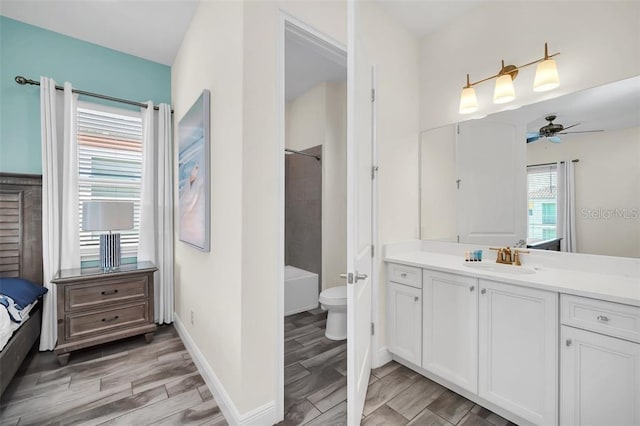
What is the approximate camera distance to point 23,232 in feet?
7.68

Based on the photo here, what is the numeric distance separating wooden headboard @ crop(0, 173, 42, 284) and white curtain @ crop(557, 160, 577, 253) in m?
4.01

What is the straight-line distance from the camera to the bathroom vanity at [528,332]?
1.22 metres

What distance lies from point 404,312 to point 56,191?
306 cm

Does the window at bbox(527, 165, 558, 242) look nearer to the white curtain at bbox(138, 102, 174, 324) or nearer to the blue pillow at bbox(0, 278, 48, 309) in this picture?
the white curtain at bbox(138, 102, 174, 324)

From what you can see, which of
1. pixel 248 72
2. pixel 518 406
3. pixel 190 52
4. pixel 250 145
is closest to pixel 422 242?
pixel 518 406

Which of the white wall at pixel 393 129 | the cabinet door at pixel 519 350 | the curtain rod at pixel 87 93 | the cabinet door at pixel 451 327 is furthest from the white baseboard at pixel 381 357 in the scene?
the curtain rod at pixel 87 93

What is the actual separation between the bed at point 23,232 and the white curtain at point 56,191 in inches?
3.5

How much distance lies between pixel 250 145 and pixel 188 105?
4.64ft

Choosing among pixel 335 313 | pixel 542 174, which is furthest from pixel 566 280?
pixel 335 313

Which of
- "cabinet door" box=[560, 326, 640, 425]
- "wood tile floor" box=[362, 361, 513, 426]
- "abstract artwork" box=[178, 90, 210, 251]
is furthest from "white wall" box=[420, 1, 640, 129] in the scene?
"wood tile floor" box=[362, 361, 513, 426]

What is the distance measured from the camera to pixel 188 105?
2.48 m

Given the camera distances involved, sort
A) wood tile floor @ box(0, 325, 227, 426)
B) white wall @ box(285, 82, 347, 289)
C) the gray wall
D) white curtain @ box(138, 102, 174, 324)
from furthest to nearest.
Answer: the gray wall < white wall @ box(285, 82, 347, 289) < white curtain @ box(138, 102, 174, 324) < wood tile floor @ box(0, 325, 227, 426)

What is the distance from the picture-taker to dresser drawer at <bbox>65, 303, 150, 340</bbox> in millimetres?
2223

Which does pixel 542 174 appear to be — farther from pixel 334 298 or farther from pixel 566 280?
pixel 334 298
